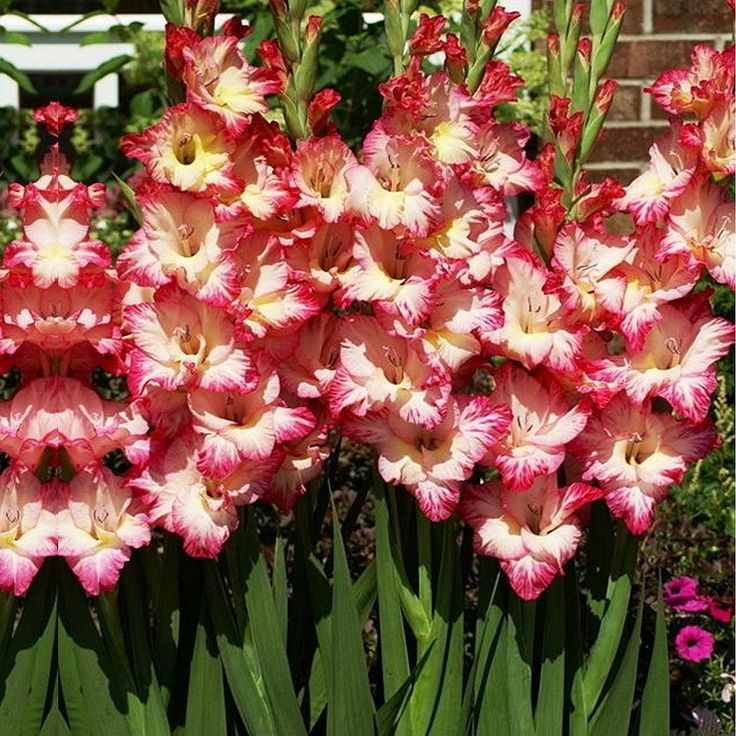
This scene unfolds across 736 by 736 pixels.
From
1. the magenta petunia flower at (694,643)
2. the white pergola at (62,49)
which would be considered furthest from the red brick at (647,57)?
the magenta petunia flower at (694,643)

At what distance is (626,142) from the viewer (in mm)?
3539

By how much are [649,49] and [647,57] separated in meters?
0.02

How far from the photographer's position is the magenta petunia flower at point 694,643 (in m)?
2.16

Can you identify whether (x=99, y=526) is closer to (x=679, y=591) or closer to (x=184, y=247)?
(x=184, y=247)

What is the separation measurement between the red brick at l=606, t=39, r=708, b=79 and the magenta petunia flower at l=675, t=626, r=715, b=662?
5.47ft

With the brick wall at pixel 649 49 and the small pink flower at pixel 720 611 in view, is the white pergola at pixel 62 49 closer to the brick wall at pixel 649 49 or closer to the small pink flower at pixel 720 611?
the brick wall at pixel 649 49

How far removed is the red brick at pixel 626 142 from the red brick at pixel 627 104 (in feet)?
0.10

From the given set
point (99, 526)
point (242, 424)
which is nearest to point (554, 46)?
point (242, 424)

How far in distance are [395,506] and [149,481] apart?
25 cm

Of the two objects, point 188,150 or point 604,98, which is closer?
point 188,150

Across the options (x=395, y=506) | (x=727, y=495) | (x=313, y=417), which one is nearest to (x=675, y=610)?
(x=727, y=495)

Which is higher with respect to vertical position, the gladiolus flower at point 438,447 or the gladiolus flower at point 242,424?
the gladiolus flower at point 242,424

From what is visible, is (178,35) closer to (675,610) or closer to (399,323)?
(399,323)

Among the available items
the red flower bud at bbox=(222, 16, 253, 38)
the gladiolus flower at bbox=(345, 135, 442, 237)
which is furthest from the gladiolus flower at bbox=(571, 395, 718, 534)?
the red flower bud at bbox=(222, 16, 253, 38)
